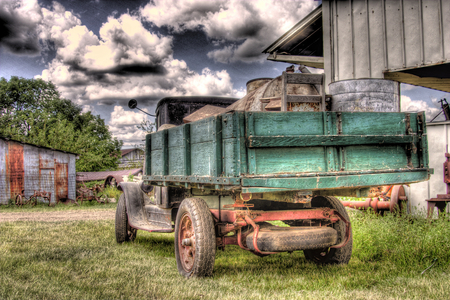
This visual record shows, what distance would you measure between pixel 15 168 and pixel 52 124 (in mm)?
19269

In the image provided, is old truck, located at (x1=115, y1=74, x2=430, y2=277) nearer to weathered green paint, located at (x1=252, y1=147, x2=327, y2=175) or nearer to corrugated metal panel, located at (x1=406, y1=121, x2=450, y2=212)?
weathered green paint, located at (x1=252, y1=147, x2=327, y2=175)

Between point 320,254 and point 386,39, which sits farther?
point 386,39

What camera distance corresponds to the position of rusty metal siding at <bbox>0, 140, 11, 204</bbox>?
16562mm

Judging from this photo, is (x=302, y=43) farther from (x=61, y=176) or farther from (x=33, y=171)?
(x=33, y=171)

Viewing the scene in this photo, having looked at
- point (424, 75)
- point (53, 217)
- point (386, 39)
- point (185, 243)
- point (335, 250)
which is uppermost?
point (386, 39)

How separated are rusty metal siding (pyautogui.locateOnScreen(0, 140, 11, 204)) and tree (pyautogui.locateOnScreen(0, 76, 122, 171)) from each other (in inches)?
456

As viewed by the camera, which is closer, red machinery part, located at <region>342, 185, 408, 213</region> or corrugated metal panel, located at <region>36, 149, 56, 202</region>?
red machinery part, located at <region>342, 185, 408, 213</region>

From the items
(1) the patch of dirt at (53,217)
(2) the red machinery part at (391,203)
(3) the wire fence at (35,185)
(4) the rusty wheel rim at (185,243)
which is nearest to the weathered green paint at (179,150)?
(4) the rusty wheel rim at (185,243)

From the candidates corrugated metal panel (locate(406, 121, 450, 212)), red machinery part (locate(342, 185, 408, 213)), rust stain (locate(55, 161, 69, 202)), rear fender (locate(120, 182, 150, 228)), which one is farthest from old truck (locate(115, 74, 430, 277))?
rust stain (locate(55, 161, 69, 202))

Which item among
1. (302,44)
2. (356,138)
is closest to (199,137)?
(356,138)

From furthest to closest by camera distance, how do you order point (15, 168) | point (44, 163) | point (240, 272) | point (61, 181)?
point (61, 181)
point (44, 163)
point (15, 168)
point (240, 272)

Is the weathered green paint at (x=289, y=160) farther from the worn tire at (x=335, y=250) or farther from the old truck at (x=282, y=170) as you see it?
the worn tire at (x=335, y=250)

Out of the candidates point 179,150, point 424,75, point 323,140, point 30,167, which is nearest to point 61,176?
point 30,167

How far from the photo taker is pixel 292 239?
360cm
